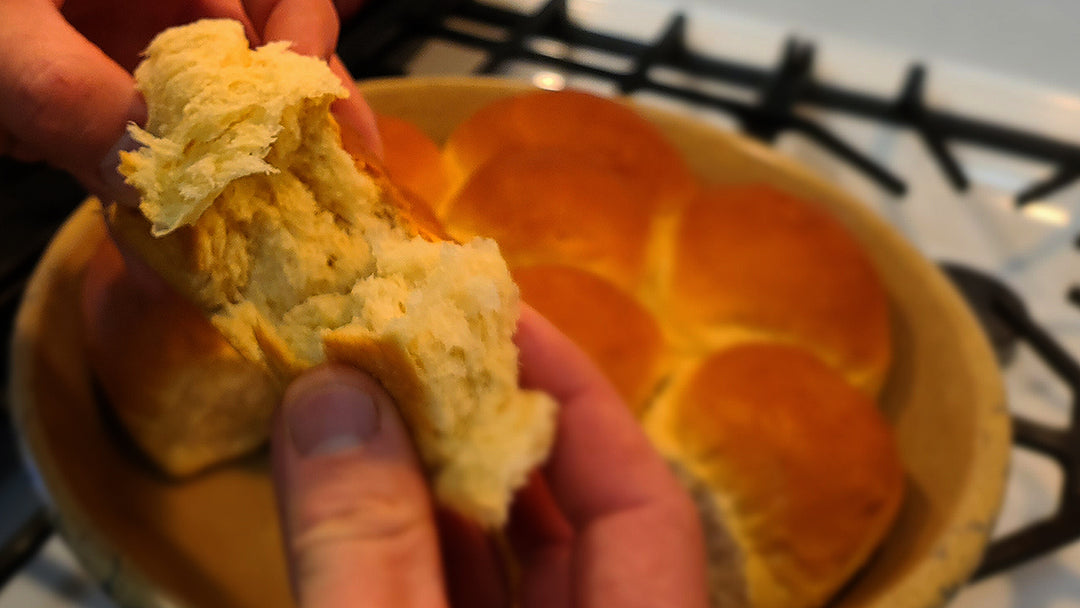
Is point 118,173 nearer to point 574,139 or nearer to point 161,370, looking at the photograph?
point 161,370

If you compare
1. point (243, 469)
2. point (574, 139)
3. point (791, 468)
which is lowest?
point (243, 469)

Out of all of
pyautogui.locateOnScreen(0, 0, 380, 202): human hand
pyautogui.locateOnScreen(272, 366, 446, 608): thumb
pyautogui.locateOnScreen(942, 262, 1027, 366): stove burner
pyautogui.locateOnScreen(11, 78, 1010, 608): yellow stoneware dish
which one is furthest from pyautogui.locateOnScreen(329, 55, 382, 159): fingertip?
pyautogui.locateOnScreen(942, 262, 1027, 366): stove burner

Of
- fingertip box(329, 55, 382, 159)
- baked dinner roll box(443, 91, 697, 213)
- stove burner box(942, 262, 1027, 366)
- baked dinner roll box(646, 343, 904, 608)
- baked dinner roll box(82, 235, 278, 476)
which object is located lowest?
baked dinner roll box(82, 235, 278, 476)

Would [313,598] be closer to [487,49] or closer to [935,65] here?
[487,49]

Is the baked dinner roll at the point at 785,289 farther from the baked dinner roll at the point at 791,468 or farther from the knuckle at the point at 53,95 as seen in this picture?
the knuckle at the point at 53,95

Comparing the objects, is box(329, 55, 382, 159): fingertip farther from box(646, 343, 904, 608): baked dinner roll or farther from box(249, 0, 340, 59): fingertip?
box(646, 343, 904, 608): baked dinner roll

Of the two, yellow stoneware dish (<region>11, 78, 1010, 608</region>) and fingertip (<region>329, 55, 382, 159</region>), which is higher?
fingertip (<region>329, 55, 382, 159</region>)

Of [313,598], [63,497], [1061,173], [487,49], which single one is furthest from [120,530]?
[1061,173]

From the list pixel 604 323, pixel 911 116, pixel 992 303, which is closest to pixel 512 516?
pixel 604 323
